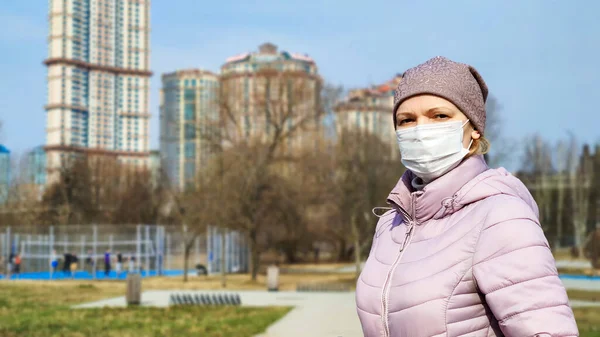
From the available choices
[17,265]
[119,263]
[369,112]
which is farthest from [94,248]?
[369,112]

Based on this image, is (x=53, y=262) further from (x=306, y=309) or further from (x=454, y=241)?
(x=454, y=241)

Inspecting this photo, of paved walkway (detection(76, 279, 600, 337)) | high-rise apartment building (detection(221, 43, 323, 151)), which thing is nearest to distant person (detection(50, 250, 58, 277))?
high-rise apartment building (detection(221, 43, 323, 151))

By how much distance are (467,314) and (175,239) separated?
39.7 m

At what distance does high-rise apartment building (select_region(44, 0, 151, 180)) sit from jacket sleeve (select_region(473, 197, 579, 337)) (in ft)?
447

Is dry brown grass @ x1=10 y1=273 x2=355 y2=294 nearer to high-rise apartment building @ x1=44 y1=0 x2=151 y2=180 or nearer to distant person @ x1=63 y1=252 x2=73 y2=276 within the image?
distant person @ x1=63 y1=252 x2=73 y2=276

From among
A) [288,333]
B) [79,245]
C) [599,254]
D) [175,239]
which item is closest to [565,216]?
[599,254]

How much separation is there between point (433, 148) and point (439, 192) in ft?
0.42

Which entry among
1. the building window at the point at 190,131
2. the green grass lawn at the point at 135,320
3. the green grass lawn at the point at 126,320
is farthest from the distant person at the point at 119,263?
the green grass lawn at the point at 126,320

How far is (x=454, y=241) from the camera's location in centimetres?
223

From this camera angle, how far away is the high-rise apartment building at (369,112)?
45.8 metres

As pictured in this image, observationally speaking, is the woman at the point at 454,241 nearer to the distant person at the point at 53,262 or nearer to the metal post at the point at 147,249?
the distant person at the point at 53,262

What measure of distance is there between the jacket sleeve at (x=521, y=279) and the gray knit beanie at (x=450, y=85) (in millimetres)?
401

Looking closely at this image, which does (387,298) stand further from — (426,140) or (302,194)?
(302,194)

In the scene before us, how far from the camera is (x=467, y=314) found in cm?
216
